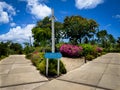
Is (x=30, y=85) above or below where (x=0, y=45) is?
below

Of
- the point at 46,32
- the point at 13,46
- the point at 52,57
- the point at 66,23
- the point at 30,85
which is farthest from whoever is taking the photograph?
the point at 13,46

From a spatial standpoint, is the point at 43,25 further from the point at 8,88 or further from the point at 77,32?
the point at 8,88

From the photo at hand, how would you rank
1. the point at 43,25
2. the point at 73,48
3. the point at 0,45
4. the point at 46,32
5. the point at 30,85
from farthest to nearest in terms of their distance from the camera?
the point at 43,25, the point at 0,45, the point at 46,32, the point at 73,48, the point at 30,85

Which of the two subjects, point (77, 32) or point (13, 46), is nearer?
point (77, 32)

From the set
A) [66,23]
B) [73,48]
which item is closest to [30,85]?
[73,48]

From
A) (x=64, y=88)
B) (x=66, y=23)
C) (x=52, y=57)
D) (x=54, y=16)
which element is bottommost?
(x=64, y=88)

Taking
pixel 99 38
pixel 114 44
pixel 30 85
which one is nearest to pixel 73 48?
pixel 30 85

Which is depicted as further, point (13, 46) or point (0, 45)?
point (13, 46)

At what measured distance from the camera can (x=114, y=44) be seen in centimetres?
6931

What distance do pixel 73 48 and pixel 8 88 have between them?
568 inches

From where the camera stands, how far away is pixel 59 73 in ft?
29.8

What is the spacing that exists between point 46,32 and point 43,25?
62.6 feet

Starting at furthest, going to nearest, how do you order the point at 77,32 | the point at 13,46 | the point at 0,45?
the point at 13,46, the point at 77,32, the point at 0,45

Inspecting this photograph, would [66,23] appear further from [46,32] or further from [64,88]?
[64,88]
